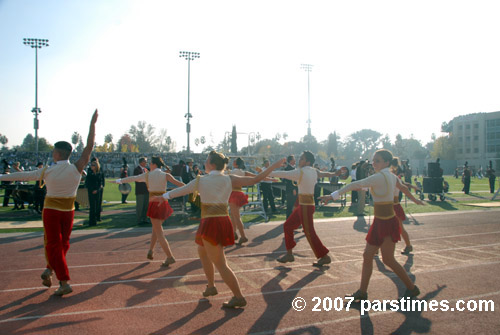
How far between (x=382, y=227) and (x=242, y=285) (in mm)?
2462

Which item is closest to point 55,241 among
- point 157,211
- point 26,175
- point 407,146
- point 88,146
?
point 26,175

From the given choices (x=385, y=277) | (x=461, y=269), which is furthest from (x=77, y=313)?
(x=461, y=269)

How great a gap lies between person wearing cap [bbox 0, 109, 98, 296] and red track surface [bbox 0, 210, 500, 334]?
455mm

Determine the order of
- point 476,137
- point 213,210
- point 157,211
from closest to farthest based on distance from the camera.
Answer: point 213,210 < point 157,211 < point 476,137

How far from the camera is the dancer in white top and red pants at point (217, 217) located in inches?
202

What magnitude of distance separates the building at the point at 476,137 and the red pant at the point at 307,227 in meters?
94.7

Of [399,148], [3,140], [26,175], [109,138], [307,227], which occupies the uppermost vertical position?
[109,138]

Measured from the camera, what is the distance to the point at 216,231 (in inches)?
204

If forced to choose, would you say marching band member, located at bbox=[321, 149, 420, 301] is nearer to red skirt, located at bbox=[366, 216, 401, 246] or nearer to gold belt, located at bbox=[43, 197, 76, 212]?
red skirt, located at bbox=[366, 216, 401, 246]

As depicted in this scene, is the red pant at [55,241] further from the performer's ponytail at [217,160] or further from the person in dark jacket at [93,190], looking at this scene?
Result: the person in dark jacket at [93,190]

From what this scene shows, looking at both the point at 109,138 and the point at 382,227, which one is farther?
the point at 109,138

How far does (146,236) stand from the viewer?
10977mm

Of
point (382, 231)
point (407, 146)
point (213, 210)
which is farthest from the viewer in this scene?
point (407, 146)

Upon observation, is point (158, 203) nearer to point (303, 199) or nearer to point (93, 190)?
point (303, 199)
